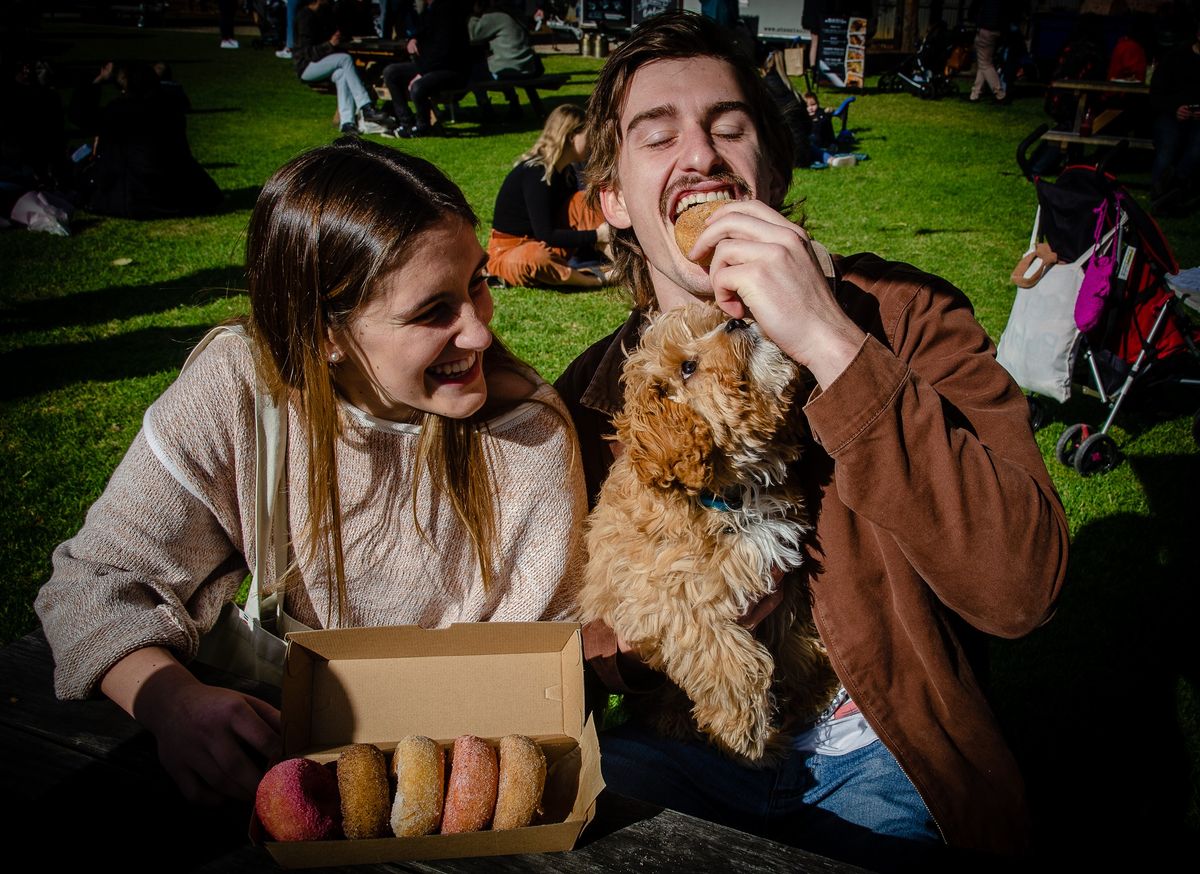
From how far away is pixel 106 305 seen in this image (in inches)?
302

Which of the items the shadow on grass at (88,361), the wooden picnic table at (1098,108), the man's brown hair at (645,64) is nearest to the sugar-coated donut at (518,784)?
the man's brown hair at (645,64)

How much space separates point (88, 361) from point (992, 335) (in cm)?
802

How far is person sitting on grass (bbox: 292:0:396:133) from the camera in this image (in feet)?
54.7

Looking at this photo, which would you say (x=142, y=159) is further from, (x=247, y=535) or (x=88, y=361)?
(x=247, y=535)

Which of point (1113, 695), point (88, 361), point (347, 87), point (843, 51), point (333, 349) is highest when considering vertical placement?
point (843, 51)

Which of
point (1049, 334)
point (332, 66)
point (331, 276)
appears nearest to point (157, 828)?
point (331, 276)

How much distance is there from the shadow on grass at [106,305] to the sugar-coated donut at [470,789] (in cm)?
662

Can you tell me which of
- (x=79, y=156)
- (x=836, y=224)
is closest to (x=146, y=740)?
(x=836, y=224)

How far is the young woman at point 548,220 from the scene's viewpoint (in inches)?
317

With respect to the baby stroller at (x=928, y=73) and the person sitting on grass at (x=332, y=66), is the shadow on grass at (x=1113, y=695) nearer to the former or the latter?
the person sitting on grass at (x=332, y=66)

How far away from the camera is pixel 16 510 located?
181 inches

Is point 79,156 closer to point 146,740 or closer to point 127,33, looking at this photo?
point 146,740

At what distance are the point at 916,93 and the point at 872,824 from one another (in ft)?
82.6

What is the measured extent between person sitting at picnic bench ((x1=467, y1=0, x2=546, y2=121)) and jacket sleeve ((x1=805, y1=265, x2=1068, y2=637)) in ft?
58.5
